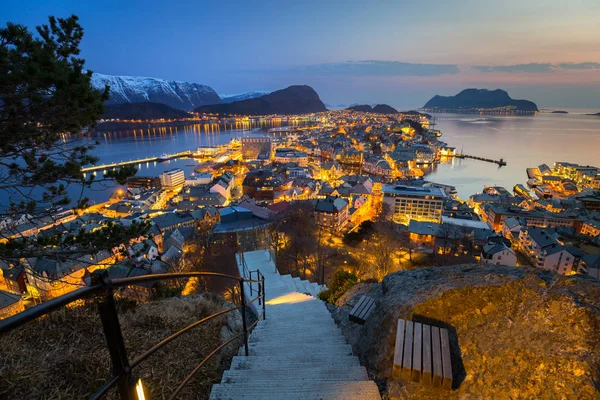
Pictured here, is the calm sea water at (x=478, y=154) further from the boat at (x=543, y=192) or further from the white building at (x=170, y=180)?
the white building at (x=170, y=180)

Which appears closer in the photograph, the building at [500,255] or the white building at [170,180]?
the building at [500,255]

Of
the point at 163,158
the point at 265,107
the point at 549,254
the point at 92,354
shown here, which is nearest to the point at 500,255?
the point at 549,254

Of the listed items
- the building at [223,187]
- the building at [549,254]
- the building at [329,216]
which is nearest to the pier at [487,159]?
the building at [549,254]

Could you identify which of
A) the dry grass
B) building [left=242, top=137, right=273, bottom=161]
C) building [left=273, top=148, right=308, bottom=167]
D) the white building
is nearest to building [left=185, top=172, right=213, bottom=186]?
the white building

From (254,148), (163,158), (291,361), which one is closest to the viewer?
(291,361)

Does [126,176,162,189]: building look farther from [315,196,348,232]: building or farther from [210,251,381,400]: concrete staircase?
[210,251,381,400]: concrete staircase

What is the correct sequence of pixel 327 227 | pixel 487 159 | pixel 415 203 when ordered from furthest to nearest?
pixel 487 159, pixel 415 203, pixel 327 227

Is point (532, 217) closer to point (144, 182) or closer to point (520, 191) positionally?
point (520, 191)
